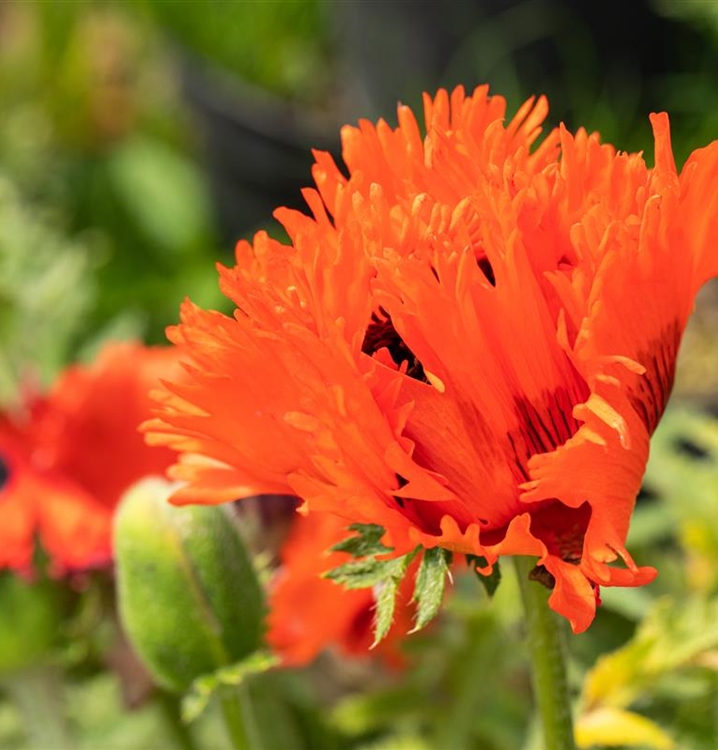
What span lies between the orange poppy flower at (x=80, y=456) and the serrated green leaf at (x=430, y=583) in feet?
0.79

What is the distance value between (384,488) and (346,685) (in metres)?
0.51

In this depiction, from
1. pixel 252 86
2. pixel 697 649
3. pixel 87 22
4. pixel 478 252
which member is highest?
pixel 87 22

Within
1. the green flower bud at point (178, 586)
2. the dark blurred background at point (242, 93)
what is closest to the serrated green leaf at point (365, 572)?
the green flower bud at point (178, 586)

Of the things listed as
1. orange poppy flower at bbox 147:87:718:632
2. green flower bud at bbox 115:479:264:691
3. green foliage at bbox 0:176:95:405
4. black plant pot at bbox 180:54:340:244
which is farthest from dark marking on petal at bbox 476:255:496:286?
black plant pot at bbox 180:54:340:244

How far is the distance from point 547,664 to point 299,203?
1.19m

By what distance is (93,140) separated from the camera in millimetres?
1788

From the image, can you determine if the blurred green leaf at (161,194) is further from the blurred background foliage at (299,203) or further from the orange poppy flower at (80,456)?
the orange poppy flower at (80,456)

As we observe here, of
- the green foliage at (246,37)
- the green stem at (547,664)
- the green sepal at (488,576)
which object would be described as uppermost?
the green foliage at (246,37)

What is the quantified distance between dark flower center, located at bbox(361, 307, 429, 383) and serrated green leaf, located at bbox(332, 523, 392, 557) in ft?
0.15

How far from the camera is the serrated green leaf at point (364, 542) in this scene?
400 millimetres

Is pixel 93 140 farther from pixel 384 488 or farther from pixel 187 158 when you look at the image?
pixel 384 488

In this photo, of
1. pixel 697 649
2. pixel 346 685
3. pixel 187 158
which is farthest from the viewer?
pixel 187 158

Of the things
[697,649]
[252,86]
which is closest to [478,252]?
[697,649]

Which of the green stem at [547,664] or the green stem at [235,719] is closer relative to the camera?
the green stem at [547,664]
